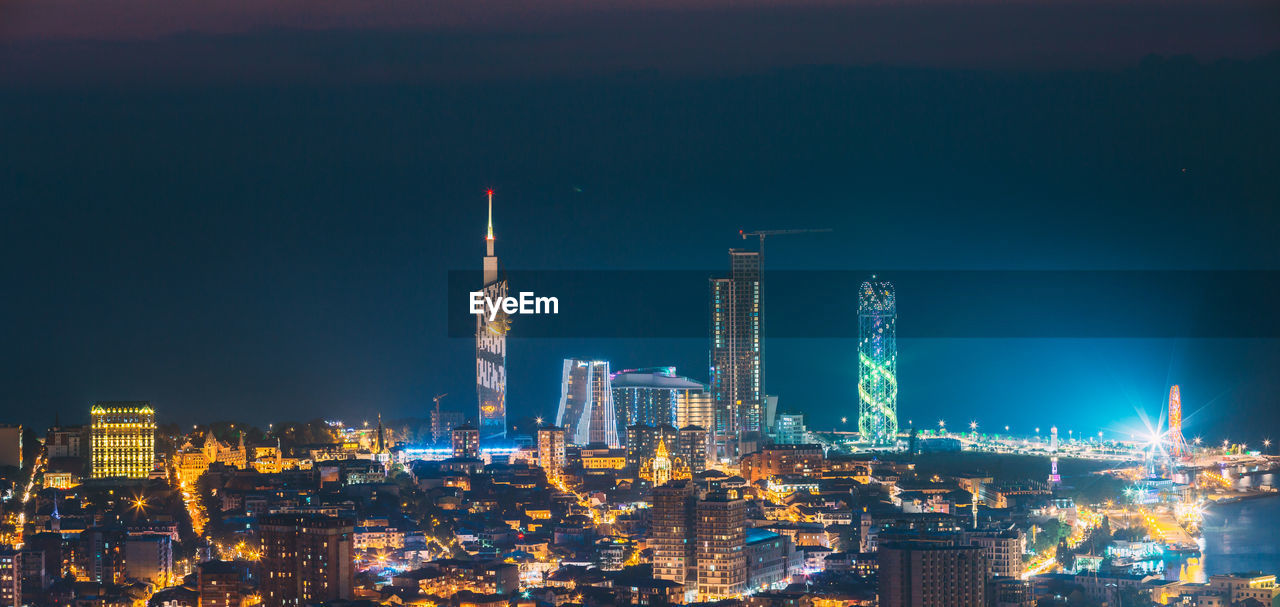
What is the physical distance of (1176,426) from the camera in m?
40.3

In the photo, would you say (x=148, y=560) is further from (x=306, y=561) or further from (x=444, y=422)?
(x=444, y=422)

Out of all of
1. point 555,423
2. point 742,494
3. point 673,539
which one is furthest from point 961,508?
point 555,423

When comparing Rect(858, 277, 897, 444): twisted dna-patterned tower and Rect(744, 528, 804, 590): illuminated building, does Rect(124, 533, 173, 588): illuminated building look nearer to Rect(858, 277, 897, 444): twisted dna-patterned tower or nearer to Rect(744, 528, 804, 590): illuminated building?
Rect(744, 528, 804, 590): illuminated building

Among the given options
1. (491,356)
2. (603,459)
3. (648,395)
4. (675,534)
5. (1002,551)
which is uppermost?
(491,356)

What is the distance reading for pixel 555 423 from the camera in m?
39.9

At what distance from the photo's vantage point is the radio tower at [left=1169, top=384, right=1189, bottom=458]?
40000mm

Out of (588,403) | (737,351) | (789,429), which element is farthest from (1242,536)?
(588,403)

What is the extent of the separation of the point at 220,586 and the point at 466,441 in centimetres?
1342

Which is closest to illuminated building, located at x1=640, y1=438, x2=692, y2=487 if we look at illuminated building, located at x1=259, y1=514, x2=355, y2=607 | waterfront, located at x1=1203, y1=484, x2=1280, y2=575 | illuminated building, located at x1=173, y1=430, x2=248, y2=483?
illuminated building, located at x1=173, y1=430, x2=248, y2=483

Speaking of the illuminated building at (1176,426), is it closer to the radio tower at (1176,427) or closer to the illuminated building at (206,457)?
the radio tower at (1176,427)

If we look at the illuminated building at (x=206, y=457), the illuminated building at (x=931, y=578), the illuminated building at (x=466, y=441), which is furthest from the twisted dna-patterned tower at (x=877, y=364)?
the illuminated building at (x=931, y=578)

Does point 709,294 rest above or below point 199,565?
above

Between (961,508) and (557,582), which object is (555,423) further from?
(557,582)

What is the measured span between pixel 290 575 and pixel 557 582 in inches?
120
